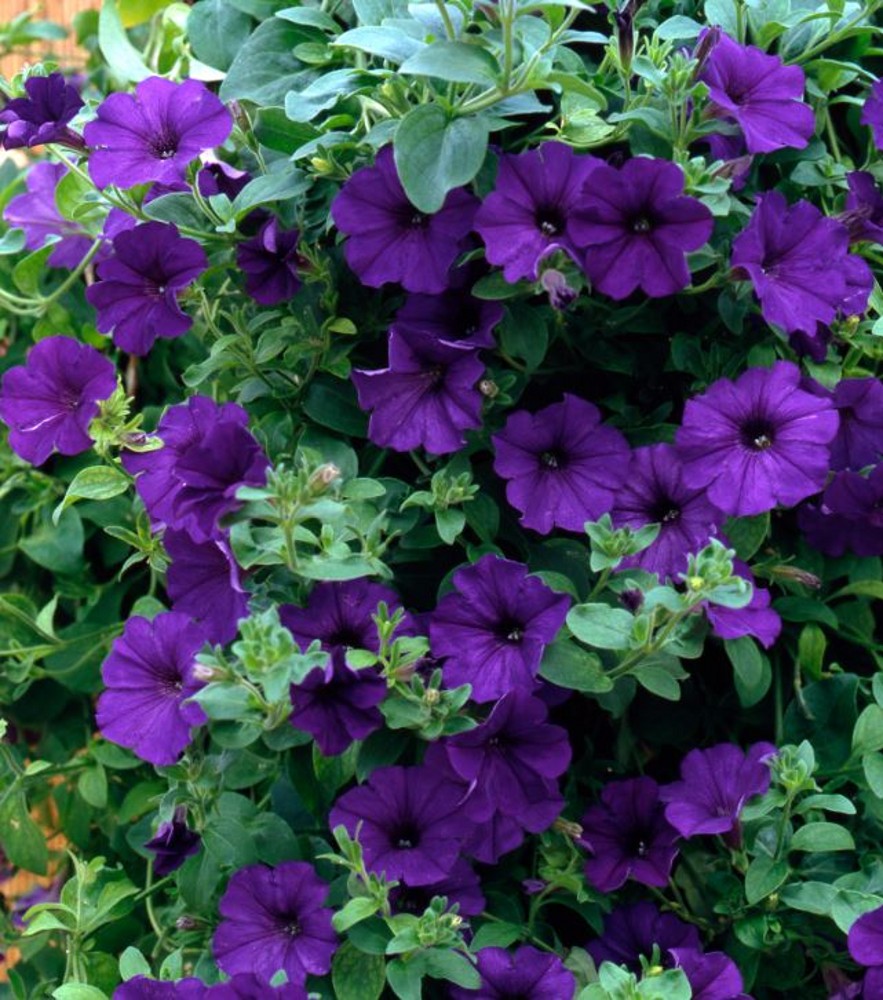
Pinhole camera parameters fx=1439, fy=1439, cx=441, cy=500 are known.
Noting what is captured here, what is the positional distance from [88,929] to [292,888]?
0.21m

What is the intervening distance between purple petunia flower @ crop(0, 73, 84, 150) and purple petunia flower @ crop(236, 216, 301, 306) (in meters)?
0.15

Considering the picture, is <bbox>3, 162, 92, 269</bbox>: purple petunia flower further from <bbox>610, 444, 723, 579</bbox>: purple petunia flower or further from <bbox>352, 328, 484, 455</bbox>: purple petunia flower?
<bbox>610, 444, 723, 579</bbox>: purple petunia flower

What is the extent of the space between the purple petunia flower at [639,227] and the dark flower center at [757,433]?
10 cm

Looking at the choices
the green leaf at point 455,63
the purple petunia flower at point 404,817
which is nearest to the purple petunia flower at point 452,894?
the purple petunia flower at point 404,817

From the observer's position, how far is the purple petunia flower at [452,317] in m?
0.97

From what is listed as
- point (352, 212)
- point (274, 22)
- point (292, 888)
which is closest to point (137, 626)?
point (292, 888)

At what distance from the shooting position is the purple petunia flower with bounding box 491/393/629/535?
958 mm

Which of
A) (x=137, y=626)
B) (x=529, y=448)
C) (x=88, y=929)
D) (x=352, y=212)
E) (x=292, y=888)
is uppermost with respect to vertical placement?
(x=352, y=212)

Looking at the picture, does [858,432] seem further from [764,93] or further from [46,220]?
[46,220]

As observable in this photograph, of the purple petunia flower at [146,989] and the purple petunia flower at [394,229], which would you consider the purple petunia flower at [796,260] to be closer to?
the purple petunia flower at [394,229]

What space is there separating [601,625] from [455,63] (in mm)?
356

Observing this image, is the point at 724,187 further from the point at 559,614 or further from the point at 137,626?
the point at 137,626

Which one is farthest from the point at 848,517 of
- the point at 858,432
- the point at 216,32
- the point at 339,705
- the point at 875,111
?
the point at 216,32

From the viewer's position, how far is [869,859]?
3.25 feet
